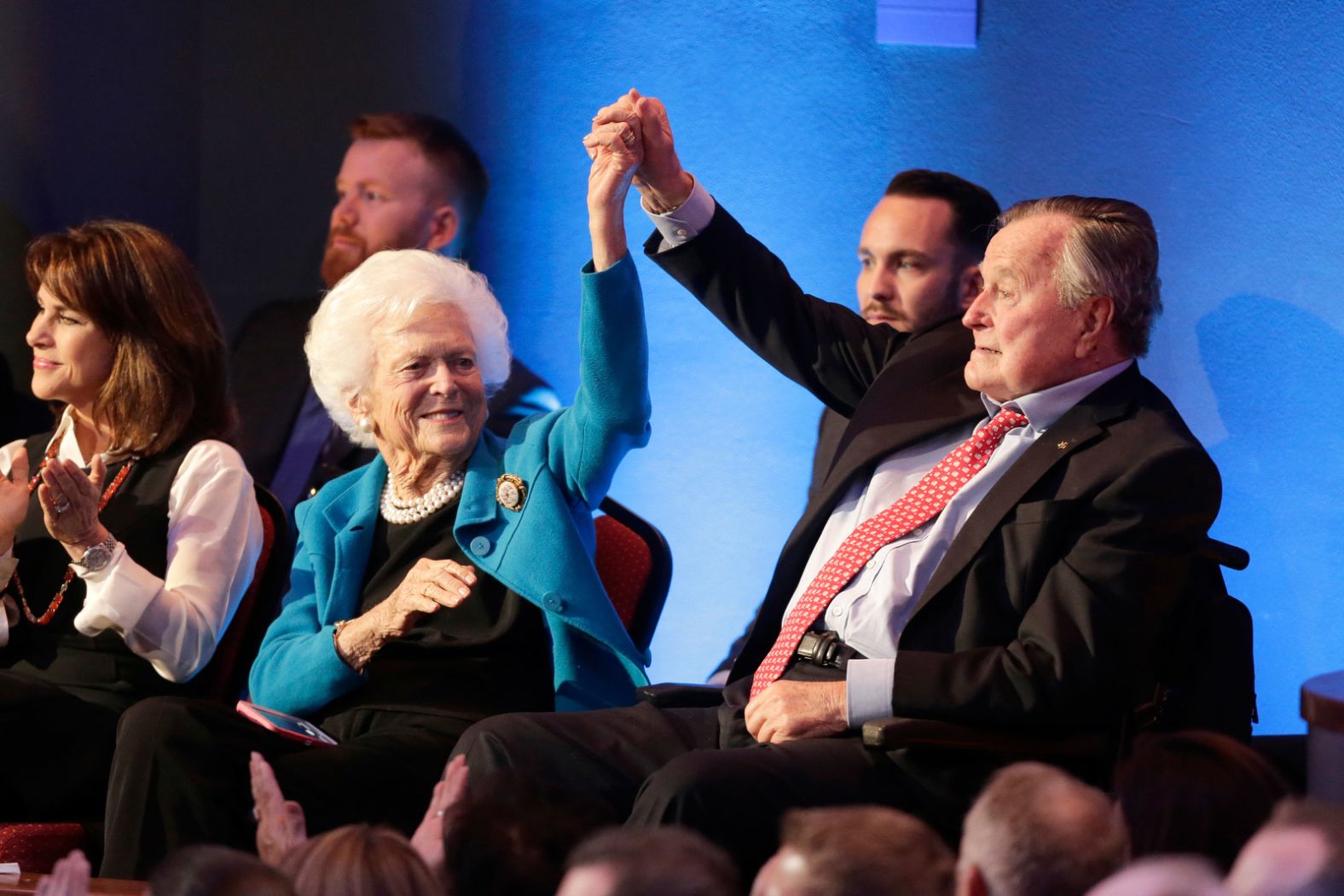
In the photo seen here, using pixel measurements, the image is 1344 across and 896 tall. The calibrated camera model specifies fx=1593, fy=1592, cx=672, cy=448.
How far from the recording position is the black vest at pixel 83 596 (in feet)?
10.0

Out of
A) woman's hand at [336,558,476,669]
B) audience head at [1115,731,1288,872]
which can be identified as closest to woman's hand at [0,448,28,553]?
woman's hand at [336,558,476,669]

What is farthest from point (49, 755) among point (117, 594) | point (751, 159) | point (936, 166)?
point (936, 166)

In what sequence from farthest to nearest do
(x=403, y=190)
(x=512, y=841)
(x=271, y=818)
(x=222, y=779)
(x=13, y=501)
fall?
(x=403, y=190) → (x=13, y=501) → (x=222, y=779) → (x=271, y=818) → (x=512, y=841)

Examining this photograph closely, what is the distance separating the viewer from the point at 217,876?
4.60 ft

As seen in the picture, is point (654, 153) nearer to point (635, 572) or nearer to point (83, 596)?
point (635, 572)

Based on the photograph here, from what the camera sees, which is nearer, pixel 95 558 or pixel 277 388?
pixel 95 558

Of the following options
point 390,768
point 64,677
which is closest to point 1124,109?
point 390,768

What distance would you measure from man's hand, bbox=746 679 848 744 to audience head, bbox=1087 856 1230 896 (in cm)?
118

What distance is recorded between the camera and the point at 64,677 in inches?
120

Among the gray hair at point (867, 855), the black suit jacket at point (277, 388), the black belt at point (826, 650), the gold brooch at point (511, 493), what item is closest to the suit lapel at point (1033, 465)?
the black belt at point (826, 650)

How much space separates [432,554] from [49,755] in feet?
2.52

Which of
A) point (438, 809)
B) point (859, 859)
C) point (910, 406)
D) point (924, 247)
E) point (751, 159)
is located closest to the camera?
point (859, 859)

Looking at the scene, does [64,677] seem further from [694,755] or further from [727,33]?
[727,33]

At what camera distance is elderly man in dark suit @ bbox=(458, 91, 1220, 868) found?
240 cm
